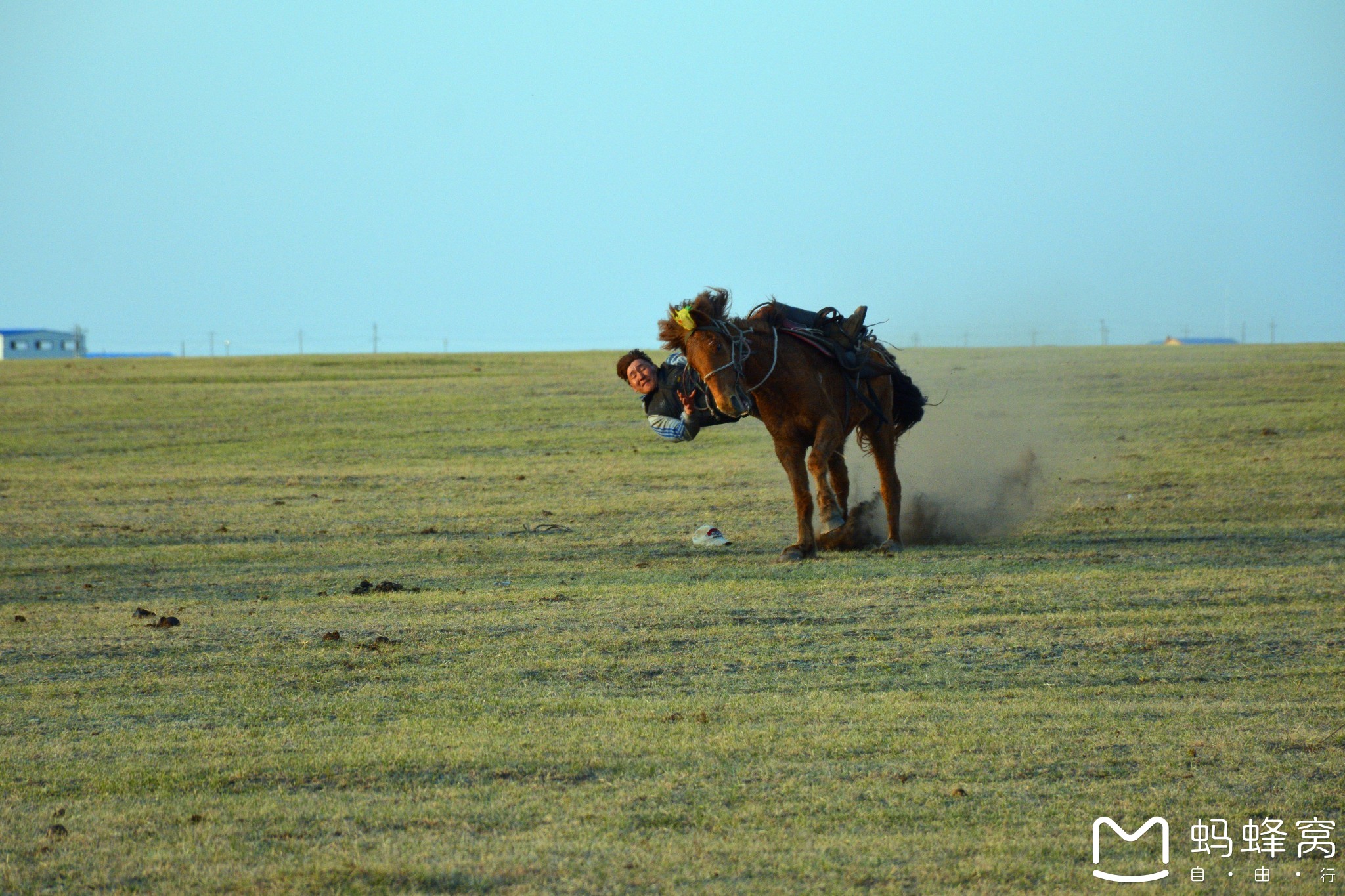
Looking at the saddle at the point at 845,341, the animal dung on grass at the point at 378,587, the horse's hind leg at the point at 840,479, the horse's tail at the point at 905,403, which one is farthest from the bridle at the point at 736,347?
the animal dung on grass at the point at 378,587

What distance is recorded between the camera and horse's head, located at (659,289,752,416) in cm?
1143

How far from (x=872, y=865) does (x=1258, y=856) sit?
4.79 feet

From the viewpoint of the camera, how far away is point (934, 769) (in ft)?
19.1

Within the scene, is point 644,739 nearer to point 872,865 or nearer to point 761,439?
point 872,865

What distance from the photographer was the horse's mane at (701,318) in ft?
38.4

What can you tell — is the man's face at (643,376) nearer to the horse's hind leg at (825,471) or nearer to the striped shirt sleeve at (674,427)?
the striped shirt sleeve at (674,427)

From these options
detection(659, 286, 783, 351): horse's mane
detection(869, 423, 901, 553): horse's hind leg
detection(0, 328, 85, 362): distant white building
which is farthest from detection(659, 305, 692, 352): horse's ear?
detection(0, 328, 85, 362): distant white building

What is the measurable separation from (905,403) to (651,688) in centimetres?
722

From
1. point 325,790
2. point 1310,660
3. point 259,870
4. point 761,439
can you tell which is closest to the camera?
point 259,870

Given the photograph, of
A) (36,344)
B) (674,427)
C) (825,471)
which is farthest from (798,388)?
(36,344)

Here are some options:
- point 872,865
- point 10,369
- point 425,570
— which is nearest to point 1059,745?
point 872,865

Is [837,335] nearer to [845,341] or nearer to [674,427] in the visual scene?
[845,341]

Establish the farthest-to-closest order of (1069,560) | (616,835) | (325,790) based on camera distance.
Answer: (1069,560) → (325,790) → (616,835)

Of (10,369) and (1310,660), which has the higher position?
(10,369)
